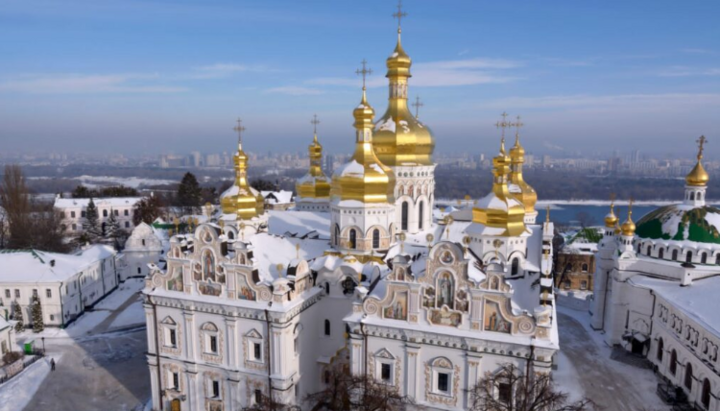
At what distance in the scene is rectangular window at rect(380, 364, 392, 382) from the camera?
47.9ft

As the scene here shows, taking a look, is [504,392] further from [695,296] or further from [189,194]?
[189,194]

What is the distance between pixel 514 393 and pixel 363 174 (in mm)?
8920

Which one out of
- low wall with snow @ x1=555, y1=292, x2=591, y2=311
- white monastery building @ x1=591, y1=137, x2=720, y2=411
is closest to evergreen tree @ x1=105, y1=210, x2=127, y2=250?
low wall with snow @ x1=555, y1=292, x2=591, y2=311

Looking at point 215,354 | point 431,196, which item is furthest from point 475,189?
point 215,354

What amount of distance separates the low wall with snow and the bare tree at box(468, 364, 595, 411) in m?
16.9

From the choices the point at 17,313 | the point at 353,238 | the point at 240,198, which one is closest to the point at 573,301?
the point at 353,238

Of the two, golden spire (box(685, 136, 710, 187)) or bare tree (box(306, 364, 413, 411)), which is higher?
golden spire (box(685, 136, 710, 187))

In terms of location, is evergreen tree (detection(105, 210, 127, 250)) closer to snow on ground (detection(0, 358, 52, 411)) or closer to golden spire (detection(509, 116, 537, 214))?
snow on ground (detection(0, 358, 52, 411))

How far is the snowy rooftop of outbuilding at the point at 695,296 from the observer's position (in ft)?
58.2

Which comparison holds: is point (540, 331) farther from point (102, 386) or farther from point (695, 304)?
point (102, 386)

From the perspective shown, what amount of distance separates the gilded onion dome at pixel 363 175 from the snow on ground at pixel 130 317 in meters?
15.6

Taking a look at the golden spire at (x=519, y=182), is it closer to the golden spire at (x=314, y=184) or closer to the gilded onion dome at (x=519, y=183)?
the gilded onion dome at (x=519, y=183)

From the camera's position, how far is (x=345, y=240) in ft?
59.7

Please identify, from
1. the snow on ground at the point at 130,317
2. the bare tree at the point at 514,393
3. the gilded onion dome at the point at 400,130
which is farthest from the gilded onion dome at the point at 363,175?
the snow on ground at the point at 130,317
